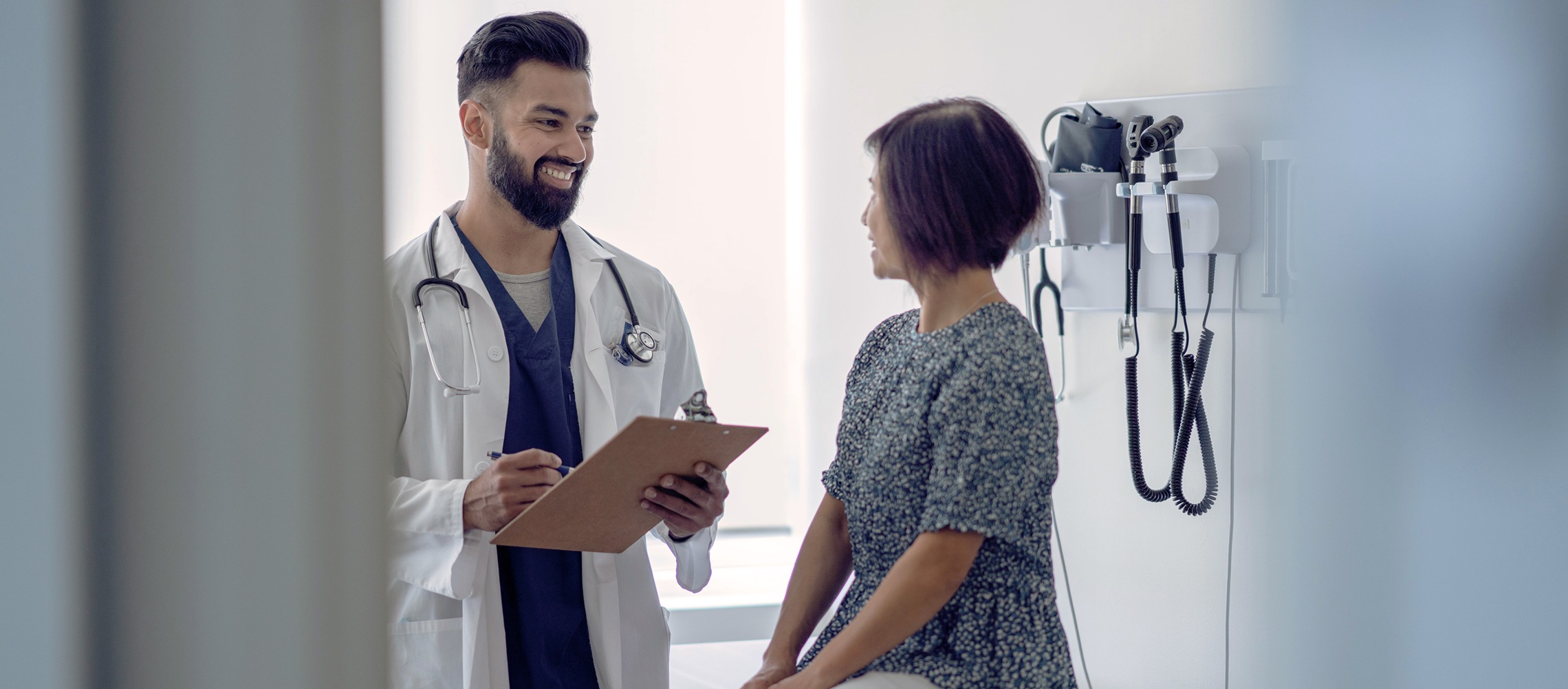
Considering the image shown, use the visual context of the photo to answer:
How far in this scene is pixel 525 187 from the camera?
1734 mm

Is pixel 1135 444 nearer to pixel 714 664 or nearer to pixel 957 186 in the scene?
pixel 957 186

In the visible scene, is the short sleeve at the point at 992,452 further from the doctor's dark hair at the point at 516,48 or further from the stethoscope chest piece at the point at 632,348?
the doctor's dark hair at the point at 516,48

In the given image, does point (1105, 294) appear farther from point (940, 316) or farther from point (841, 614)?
point (841, 614)

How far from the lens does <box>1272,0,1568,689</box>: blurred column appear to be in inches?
12.9

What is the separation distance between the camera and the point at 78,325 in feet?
0.72

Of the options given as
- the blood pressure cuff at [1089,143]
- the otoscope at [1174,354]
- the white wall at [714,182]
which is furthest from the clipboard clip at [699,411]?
the white wall at [714,182]

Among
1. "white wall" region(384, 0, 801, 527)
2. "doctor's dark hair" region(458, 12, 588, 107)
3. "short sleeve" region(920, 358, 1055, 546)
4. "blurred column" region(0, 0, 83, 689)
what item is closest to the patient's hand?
"short sleeve" region(920, 358, 1055, 546)

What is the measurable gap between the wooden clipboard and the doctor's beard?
0.59 metres

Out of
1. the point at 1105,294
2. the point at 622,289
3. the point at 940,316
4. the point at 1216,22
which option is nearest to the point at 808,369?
the point at 1105,294

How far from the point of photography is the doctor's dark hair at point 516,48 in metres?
1.75

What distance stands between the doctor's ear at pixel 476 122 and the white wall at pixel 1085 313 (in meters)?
0.84

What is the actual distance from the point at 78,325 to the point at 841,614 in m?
1.20

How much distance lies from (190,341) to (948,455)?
103 centimetres

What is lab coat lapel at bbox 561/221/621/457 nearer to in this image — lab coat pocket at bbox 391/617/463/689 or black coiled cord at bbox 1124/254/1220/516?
lab coat pocket at bbox 391/617/463/689
